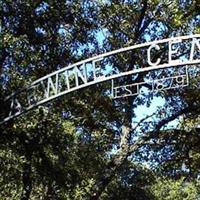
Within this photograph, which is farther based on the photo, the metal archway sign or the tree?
the tree

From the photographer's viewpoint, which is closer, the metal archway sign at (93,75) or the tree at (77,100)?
the metal archway sign at (93,75)

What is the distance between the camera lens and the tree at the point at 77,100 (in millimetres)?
13070

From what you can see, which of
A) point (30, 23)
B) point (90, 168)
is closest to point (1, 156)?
point (30, 23)

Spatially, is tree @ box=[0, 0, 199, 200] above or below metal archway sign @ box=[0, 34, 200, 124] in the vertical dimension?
above

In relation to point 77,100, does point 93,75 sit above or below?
below

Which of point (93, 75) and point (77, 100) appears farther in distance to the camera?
point (77, 100)

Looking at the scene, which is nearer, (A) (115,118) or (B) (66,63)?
(B) (66,63)

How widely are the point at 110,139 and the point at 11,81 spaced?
7373 mm

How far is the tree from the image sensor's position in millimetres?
13070

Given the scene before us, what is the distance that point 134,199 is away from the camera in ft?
124

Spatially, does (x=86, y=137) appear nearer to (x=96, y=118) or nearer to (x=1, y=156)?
(x=96, y=118)

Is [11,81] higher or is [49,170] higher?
[11,81]

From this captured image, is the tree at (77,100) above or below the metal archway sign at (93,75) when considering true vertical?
above

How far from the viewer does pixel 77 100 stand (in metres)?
16.1
